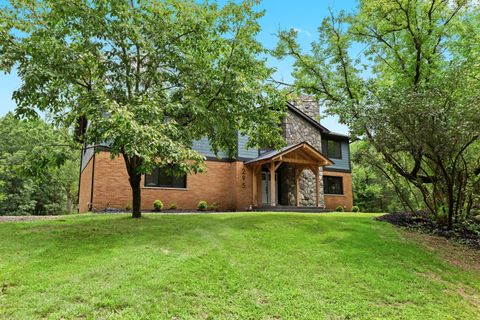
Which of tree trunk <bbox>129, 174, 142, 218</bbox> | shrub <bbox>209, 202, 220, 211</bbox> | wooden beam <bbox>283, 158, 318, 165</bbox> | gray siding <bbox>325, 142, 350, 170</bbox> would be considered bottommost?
shrub <bbox>209, 202, 220, 211</bbox>

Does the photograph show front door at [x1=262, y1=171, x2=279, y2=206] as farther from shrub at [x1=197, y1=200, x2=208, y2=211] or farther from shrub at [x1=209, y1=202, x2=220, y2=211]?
shrub at [x1=197, y1=200, x2=208, y2=211]

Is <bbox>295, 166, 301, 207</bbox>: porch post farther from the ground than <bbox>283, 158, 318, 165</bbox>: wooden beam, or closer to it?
closer to it

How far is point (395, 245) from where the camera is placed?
811cm

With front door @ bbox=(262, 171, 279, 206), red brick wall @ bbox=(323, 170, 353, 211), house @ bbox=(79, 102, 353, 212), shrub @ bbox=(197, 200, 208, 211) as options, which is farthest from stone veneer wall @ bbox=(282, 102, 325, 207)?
shrub @ bbox=(197, 200, 208, 211)

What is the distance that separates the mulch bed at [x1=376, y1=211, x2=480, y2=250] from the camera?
30.8 ft

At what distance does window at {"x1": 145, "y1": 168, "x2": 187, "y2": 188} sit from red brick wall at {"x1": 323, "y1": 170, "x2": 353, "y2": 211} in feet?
34.0

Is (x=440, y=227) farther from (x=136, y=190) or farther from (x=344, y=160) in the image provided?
(x=344, y=160)

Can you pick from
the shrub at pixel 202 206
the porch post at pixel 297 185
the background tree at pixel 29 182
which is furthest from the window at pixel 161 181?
the background tree at pixel 29 182

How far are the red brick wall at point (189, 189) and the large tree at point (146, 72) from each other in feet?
18.2

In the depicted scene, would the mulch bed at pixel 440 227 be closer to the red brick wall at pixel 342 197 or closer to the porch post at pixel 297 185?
the porch post at pixel 297 185

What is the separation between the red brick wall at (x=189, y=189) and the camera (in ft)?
50.0

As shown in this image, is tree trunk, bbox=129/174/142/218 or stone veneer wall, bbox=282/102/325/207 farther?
stone veneer wall, bbox=282/102/325/207

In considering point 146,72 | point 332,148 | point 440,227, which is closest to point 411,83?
point 440,227

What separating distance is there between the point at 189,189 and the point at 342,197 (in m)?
11.4
